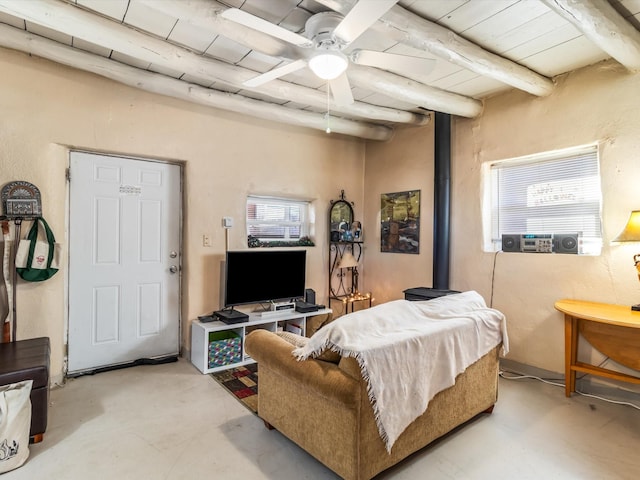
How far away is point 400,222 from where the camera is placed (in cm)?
442

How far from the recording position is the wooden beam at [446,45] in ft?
7.00

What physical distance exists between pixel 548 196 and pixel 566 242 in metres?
0.48

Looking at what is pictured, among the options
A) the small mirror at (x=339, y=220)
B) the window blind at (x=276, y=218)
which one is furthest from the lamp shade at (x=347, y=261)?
the window blind at (x=276, y=218)

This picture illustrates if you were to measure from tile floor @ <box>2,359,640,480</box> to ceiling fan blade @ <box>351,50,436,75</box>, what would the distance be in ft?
7.48

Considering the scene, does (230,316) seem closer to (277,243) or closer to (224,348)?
(224,348)

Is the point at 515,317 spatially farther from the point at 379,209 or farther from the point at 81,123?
the point at 81,123

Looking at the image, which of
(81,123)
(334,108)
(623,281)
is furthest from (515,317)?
(81,123)

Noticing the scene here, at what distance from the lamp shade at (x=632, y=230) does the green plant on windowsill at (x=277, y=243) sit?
115 inches

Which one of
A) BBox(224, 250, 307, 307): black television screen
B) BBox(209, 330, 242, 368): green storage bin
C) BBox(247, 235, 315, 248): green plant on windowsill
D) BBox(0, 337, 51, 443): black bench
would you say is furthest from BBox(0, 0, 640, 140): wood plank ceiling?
BBox(209, 330, 242, 368): green storage bin

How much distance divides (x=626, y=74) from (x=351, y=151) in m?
2.79

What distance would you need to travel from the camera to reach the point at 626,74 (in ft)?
9.02

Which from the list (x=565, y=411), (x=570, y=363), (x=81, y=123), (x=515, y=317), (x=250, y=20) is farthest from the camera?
(x=515, y=317)

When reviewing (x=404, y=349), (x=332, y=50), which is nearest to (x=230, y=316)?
(x=404, y=349)

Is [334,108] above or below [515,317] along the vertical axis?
above
